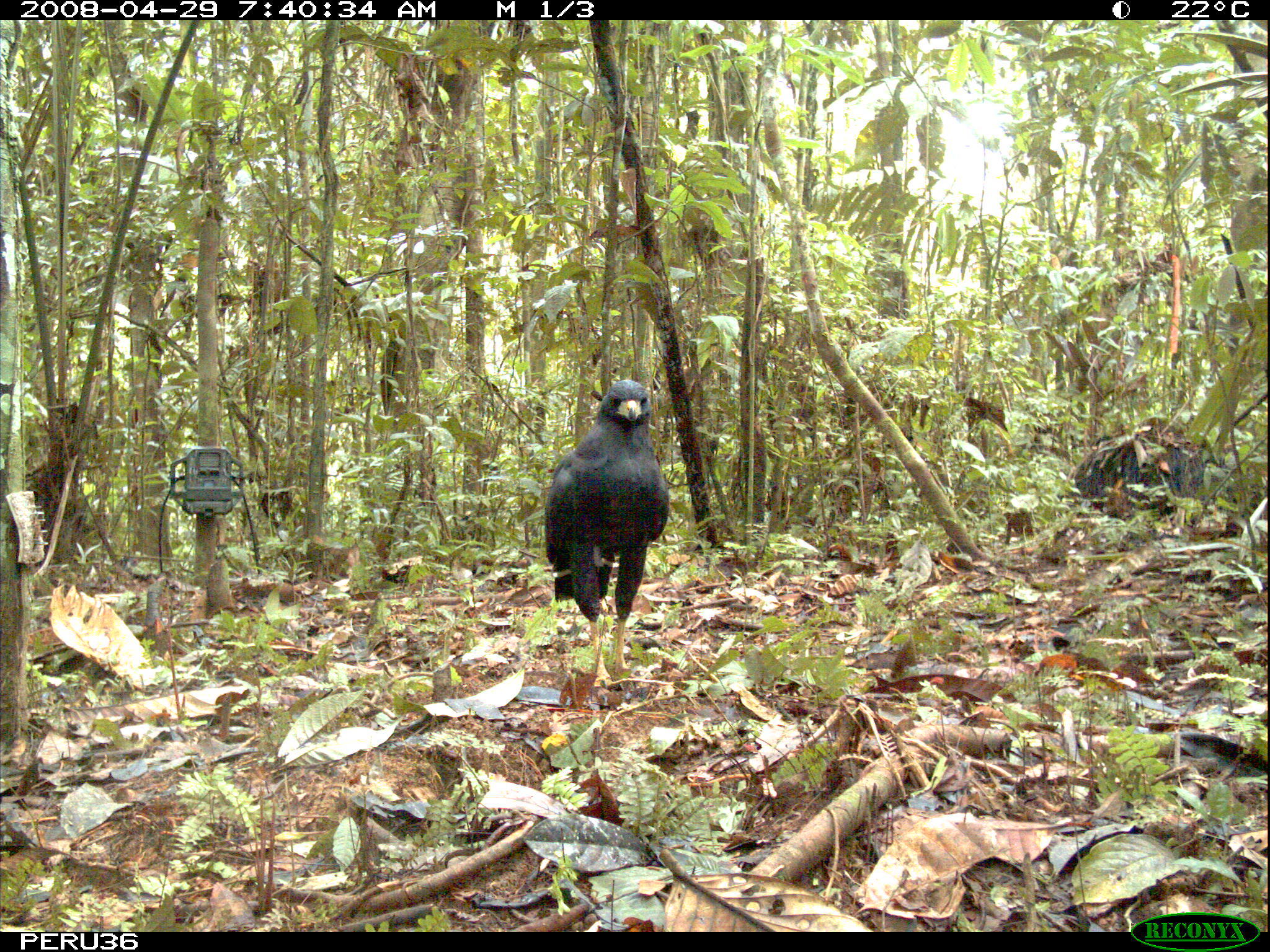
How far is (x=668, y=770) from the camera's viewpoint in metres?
2.86

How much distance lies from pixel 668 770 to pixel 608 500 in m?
1.36

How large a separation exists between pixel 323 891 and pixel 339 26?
7.90 ft
